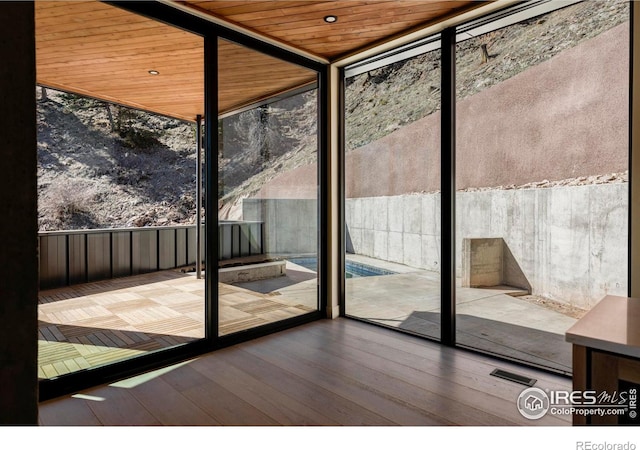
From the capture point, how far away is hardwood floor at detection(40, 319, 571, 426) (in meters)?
2.00

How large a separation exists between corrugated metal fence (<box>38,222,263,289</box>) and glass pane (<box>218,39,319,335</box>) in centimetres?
268

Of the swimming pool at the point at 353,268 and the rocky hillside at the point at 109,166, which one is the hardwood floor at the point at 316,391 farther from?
the rocky hillside at the point at 109,166

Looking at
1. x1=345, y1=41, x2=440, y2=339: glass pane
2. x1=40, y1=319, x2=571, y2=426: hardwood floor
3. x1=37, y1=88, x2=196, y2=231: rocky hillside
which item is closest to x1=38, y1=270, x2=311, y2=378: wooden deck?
x1=40, y1=319, x2=571, y2=426: hardwood floor

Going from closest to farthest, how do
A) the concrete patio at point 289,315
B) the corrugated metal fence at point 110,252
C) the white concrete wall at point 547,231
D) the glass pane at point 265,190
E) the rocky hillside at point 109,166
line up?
the white concrete wall at point 547,231
the concrete patio at point 289,315
the glass pane at point 265,190
the corrugated metal fence at point 110,252
the rocky hillside at point 109,166

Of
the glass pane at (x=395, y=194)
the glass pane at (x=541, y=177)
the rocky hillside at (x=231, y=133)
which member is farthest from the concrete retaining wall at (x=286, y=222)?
the glass pane at (x=541, y=177)

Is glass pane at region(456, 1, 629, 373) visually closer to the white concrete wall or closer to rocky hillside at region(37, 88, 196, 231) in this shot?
the white concrete wall

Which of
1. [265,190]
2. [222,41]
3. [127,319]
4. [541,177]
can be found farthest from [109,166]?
[541,177]

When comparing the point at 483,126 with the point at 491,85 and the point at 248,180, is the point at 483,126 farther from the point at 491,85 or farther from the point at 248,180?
the point at 248,180

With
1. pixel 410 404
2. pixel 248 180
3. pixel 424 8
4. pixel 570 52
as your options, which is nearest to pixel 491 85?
pixel 570 52

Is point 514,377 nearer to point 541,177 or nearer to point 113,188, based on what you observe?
point 541,177

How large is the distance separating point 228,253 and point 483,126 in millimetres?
2286

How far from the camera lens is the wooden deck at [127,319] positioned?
113 inches

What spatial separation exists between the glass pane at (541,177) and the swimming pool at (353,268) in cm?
92

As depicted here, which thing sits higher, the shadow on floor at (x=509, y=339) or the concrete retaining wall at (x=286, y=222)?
the concrete retaining wall at (x=286, y=222)
